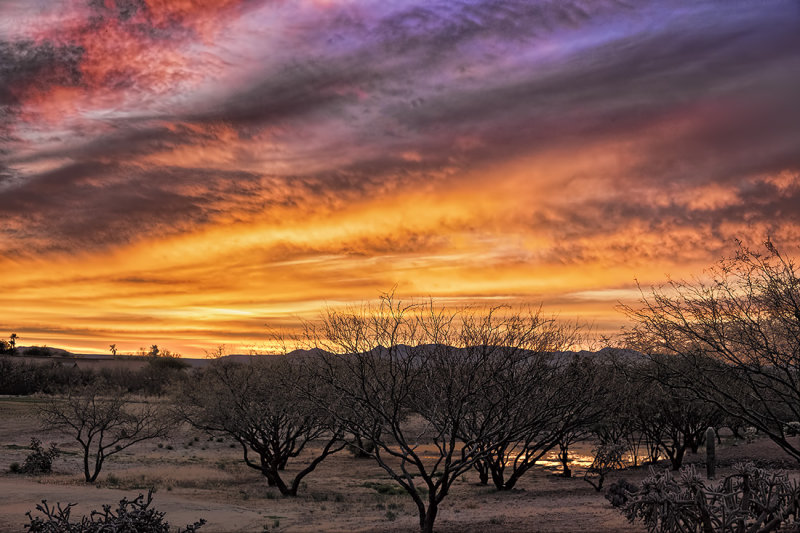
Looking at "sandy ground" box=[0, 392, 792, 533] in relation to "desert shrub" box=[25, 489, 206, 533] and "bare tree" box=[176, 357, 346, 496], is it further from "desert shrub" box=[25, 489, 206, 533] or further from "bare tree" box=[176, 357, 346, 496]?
"desert shrub" box=[25, 489, 206, 533]

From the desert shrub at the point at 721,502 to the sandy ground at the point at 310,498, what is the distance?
187 inches

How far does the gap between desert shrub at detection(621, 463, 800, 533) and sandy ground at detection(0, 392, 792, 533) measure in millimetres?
4747

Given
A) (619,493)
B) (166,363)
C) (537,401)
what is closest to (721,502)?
(537,401)

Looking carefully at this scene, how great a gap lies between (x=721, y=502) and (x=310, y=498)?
64.2 ft

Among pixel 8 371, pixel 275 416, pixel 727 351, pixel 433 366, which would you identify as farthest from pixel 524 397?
pixel 8 371

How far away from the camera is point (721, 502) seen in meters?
11.1

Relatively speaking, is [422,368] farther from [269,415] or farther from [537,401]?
[269,415]

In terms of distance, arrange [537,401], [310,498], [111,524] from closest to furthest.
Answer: [111,524], [537,401], [310,498]

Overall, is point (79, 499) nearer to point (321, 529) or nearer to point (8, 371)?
A: point (321, 529)

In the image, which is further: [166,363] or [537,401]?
[166,363]

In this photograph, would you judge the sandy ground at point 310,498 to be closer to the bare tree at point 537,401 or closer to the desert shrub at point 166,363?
the bare tree at point 537,401

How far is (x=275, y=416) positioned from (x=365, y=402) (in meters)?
14.1

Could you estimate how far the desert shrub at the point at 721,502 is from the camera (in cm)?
1089

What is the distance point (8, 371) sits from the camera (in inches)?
3145
